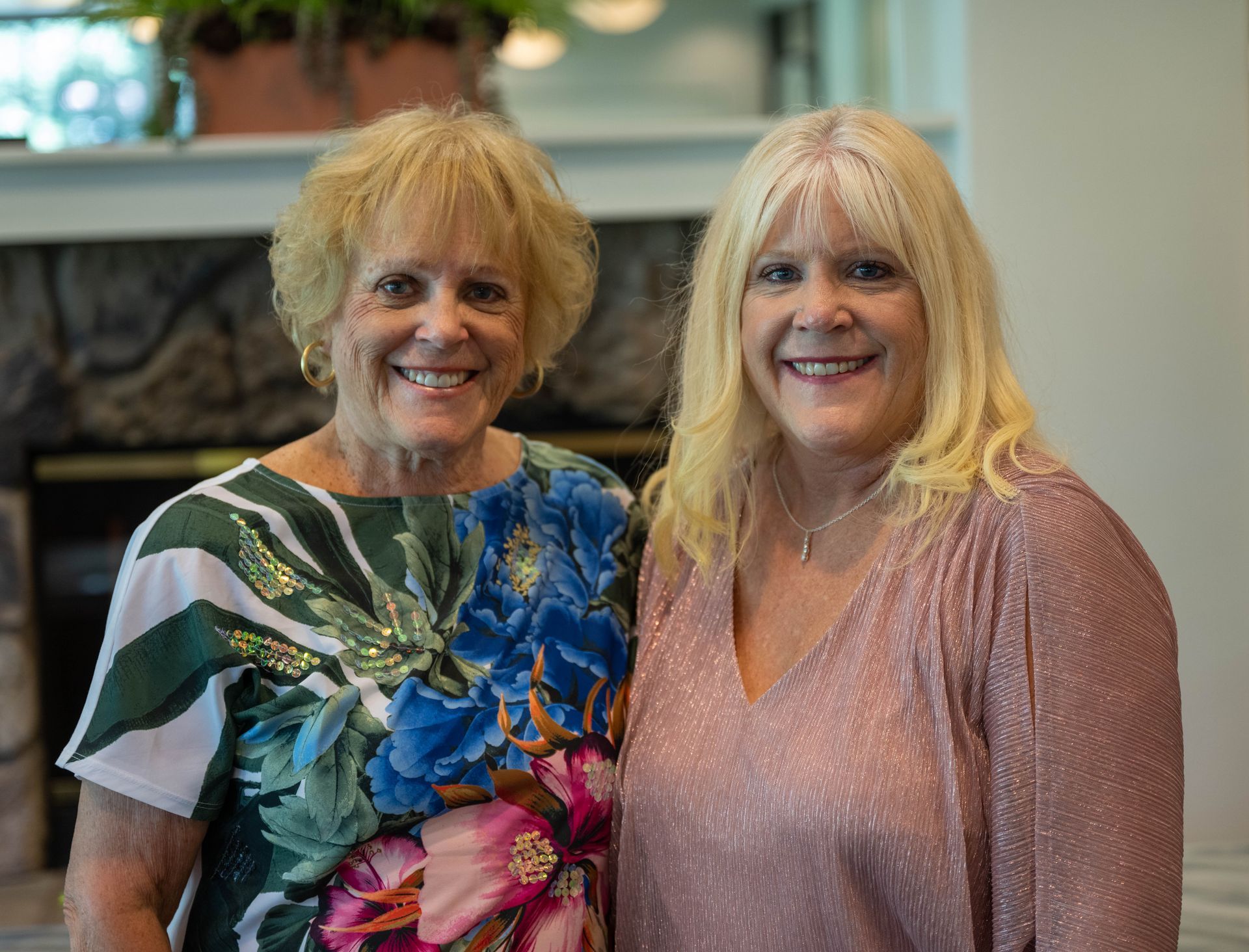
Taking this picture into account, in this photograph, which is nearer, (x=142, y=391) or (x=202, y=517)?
(x=202, y=517)

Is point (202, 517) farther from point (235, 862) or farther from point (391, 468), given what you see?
point (235, 862)

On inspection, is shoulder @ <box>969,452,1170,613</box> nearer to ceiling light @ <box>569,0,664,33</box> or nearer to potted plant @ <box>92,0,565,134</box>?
potted plant @ <box>92,0,565,134</box>

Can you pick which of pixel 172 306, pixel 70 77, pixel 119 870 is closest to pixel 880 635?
pixel 119 870

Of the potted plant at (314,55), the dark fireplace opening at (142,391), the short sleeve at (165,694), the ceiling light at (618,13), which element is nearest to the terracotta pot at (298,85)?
the potted plant at (314,55)

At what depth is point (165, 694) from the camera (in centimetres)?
112

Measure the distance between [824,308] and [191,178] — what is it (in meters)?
1.68

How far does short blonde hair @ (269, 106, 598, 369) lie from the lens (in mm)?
1225

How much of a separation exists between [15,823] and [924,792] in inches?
86.6

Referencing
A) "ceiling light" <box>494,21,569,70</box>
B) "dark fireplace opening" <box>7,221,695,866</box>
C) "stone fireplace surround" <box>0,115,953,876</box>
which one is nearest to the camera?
"stone fireplace surround" <box>0,115,953,876</box>

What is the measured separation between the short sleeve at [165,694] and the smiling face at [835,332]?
2.10 feet

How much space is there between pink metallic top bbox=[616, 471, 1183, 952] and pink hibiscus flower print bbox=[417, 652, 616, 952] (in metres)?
0.12

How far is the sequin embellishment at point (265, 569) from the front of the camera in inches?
46.4

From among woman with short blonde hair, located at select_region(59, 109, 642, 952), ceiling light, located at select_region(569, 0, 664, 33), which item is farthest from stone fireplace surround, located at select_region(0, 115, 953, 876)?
woman with short blonde hair, located at select_region(59, 109, 642, 952)

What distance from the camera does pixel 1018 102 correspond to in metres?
2.27
